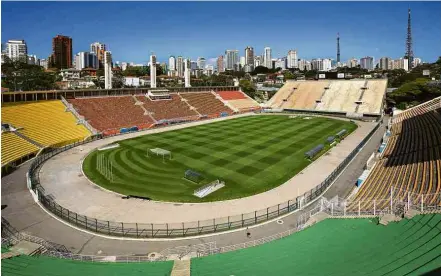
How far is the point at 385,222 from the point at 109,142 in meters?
39.7

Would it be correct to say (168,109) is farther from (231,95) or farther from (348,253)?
(348,253)

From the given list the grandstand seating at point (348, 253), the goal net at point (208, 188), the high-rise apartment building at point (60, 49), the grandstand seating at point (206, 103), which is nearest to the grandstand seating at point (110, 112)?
the grandstand seating at point (206, 103)

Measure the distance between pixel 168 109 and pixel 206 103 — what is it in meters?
13.5

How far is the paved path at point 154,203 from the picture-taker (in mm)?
22281

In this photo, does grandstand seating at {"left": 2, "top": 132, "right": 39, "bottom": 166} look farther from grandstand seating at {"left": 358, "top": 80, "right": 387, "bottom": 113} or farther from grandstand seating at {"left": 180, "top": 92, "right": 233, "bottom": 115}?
grandstand seating at {"left": 358, "top": 80, "right": 387, "bottom": 113}

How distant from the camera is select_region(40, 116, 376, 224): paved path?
877 inches

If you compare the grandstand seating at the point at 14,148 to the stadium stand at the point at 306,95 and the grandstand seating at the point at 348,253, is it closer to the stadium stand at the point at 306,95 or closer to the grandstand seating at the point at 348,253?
the grandstand seating at the point at 348,253

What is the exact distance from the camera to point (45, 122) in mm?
47094

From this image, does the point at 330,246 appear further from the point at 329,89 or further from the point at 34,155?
the point at 329,89

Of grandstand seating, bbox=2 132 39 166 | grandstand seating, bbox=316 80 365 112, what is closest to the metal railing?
grandstand seating, bbox=2 132 39 166

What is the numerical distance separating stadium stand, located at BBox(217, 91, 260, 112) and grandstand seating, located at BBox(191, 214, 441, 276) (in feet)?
230

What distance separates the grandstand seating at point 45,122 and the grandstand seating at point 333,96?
2159 inches

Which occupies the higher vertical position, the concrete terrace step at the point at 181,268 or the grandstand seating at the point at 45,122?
the grandstand seating at the point at 45,122

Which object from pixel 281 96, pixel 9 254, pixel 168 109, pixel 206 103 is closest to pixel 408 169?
pixel 9 254
